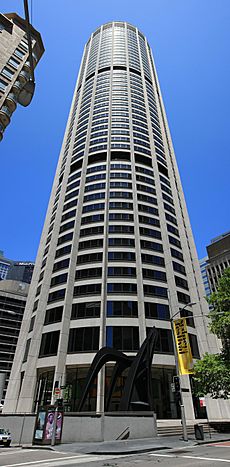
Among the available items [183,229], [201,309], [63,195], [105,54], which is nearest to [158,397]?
[201,309]

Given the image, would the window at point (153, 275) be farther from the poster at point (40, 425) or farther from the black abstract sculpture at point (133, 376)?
the poster at point (40, 425)

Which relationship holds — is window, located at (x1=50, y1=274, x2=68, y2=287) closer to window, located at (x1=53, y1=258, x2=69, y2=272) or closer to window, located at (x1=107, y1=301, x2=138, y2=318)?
window, located at (x1=53, y1=258, x2=69, y2=272)

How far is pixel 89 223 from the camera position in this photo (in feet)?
164

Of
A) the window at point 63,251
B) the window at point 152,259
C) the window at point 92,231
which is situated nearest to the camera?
the window at point 152,259

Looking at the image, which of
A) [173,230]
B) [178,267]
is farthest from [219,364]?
[173,230]

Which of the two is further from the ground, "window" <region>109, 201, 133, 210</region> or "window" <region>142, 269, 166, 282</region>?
"window" <region>109, 201, 133, 210</region>

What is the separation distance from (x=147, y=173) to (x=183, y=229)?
1381 centimetres

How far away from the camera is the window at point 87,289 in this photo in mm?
42344

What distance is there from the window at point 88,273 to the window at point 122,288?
262 centimetres

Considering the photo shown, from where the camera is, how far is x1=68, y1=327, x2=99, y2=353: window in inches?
1489

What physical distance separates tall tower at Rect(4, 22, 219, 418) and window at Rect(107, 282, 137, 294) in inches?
5.9

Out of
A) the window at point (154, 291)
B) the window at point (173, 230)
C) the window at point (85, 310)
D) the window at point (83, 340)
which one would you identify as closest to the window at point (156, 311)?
the window at point (154, 291)

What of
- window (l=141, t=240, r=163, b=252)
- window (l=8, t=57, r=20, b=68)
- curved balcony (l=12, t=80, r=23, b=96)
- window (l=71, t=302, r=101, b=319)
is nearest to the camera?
curved balcony (l=12, t=80, r=23, b=96)

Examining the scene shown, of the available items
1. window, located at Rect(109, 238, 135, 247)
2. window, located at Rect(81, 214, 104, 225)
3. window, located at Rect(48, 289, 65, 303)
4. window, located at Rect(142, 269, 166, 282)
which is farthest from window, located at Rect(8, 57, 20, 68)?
window, located at Rect(142, 269, 166, 282)
